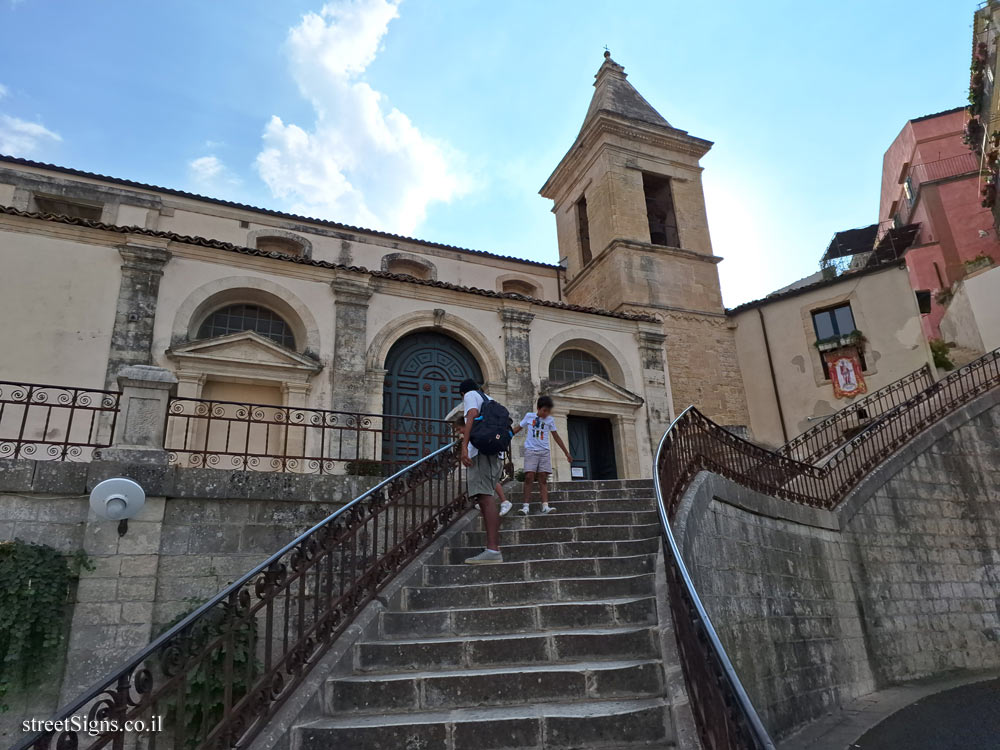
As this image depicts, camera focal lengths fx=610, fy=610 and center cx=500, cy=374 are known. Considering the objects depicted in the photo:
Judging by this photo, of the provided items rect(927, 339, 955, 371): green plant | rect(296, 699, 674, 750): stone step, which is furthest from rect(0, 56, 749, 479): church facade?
rect(296, 699, 674, 750): stone step

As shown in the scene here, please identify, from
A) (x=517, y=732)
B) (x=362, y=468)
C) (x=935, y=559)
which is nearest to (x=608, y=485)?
(x=362, y=468)

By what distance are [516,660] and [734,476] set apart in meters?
4.92

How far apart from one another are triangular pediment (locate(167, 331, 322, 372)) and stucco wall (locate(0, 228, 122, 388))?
149 cm

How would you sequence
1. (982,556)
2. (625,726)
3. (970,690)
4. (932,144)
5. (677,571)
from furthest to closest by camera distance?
(932,144), (982,556), (970,690), (677,571), (625,726)

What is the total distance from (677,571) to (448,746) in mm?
1743

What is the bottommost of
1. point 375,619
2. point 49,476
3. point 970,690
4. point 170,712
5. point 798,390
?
point 970,690

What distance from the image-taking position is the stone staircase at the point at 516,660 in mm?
3635

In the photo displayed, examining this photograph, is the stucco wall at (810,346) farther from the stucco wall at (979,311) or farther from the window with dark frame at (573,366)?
the window with dark frame at (573,366)

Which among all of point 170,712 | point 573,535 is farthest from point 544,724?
point 170,712

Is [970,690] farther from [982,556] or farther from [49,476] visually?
[49,476]

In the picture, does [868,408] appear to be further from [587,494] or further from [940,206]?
[940,206]

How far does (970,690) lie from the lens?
8.63 meters

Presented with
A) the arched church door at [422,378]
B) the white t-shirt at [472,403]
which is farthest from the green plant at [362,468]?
the white t-shirt at [472,403]

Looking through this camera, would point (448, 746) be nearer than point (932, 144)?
Yes
